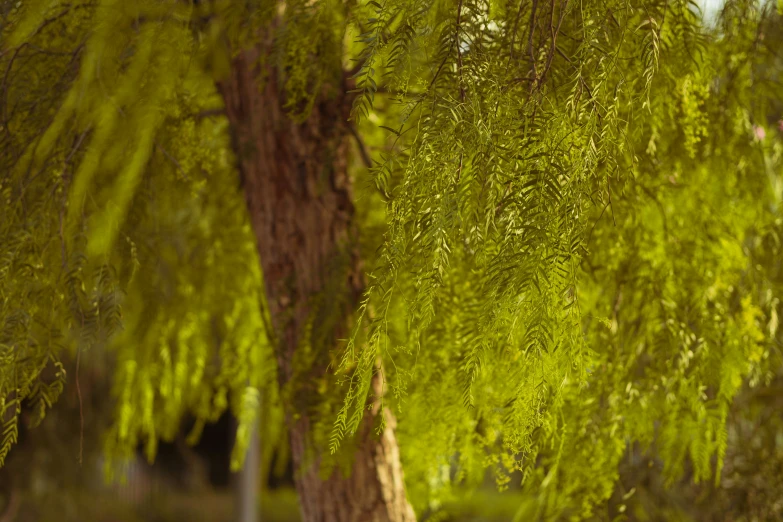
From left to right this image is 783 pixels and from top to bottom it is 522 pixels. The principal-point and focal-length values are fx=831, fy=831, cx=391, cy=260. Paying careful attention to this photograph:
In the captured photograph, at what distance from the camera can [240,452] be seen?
116 inches

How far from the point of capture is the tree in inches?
43.7

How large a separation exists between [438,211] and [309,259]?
2.85 feet

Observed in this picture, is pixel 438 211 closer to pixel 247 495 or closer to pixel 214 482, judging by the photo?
pixel 247 495

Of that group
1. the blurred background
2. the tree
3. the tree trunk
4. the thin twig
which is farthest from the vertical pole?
the thin twig

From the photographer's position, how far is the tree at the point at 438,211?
1110 mm

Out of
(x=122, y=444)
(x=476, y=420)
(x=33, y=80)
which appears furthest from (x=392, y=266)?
(x=122, y=444)

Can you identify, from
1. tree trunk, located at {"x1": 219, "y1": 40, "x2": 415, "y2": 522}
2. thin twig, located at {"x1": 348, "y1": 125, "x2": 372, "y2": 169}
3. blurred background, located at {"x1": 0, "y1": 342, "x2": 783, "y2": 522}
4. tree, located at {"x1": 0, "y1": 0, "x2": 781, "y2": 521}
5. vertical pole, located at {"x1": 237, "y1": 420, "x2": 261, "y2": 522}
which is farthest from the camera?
vertical pole, located at {"x1": 237, "y1": 420, "x2": 261, "y2": 522}

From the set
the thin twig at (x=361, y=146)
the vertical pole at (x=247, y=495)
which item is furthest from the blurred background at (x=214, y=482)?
the thin twig at (x=361, y=146)

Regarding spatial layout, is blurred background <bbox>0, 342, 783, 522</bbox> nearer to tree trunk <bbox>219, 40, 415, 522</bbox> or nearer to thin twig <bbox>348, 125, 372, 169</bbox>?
tree trunk <bbox>219, 40, 415, 522</bbox>

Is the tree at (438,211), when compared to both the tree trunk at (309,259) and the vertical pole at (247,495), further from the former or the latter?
the vertical pole at (247,495)

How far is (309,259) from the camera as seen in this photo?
1.91 metres

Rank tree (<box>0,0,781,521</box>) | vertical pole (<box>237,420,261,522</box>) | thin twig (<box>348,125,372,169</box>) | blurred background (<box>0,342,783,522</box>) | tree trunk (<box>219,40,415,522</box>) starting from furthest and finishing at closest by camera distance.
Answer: vertical pole (<box>237,420,261,522</box>) → blurred background (<box>0,342,783,522</box>) → thin twig (<box>348,125,372,169</box>) → tree trunk (<box>219,40,415,522</box>) → tree (<box>0,0,781,521</box>)

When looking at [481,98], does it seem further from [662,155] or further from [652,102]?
[662,155]

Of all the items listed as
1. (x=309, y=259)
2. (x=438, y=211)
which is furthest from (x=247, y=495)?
(x=438, y=211)
